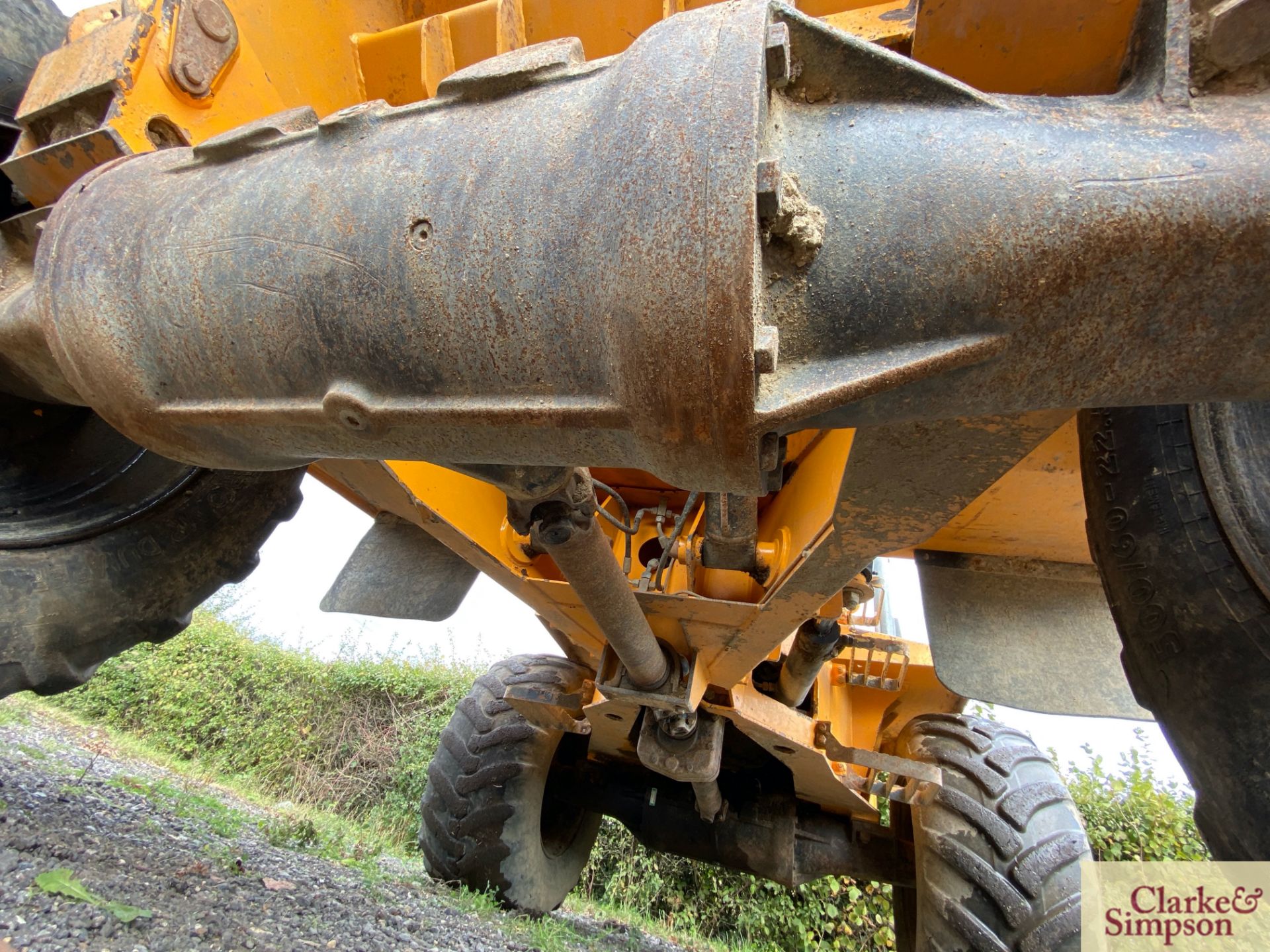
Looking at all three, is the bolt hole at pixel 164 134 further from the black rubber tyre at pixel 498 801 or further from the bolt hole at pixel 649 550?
the black rubber tyre at pixel 498 801

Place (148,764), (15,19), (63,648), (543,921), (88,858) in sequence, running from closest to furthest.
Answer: (63,648)
(15,19)
(88,858)
(543,921)
(148,764)

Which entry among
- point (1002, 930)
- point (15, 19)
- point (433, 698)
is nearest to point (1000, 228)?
point (15, 19)

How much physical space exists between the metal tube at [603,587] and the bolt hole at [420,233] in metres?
0.58

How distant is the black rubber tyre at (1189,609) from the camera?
90cm

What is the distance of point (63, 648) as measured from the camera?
1.44 metres

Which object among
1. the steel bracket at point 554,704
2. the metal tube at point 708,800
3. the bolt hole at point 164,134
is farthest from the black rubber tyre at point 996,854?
the bolt hole at point 164,134

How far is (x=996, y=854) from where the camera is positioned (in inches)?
99.9

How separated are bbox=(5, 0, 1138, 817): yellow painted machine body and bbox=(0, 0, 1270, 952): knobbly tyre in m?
0.01

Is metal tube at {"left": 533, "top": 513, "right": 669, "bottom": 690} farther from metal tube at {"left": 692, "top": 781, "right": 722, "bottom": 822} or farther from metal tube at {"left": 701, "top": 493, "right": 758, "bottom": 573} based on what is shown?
metal tube at {"left": 692, "top": 781, "right": 722, "bottom": 822}

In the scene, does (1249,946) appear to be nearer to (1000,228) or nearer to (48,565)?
(1000,228)

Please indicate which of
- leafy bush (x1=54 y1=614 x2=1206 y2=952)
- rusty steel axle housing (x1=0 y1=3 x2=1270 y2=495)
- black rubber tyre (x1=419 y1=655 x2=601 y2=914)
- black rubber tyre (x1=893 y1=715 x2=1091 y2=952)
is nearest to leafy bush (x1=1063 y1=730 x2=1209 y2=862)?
leafy bush (x1=54 y1=614 x2=1206 y2=952)

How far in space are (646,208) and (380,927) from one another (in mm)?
2654

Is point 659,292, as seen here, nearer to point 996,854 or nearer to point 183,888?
point 183,888

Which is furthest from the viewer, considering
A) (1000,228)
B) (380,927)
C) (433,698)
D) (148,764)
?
(433,698)
